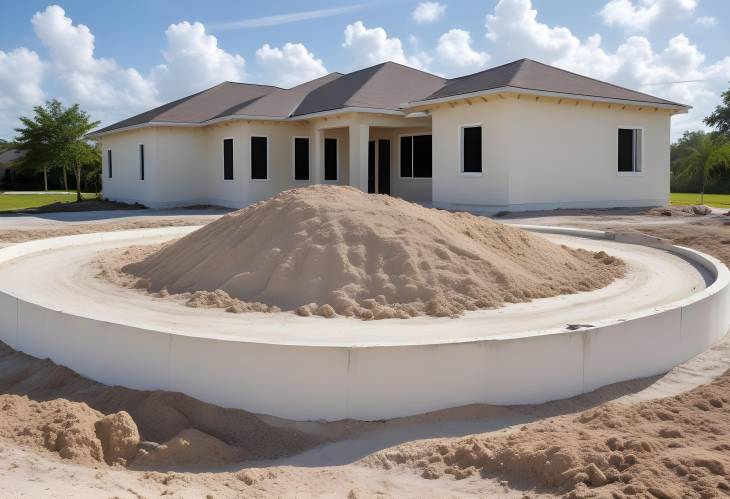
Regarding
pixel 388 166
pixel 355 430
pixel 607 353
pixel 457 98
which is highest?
pixel 457 98

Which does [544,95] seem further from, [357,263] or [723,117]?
[723,117]

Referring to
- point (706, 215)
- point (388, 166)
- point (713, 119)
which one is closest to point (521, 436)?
point (706, 215)

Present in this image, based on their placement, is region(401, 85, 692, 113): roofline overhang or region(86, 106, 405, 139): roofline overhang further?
region(86, 106, 405, 139): roofline overhang

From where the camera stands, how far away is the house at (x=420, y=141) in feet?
64.3

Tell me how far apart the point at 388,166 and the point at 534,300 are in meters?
18.6

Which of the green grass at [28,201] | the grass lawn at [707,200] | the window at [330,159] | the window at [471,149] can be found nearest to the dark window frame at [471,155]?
the window at [471,149]

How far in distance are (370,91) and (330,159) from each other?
326 cm

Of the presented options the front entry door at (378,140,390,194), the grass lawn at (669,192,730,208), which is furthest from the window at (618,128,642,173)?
the front entry door at (378,140,390,194)

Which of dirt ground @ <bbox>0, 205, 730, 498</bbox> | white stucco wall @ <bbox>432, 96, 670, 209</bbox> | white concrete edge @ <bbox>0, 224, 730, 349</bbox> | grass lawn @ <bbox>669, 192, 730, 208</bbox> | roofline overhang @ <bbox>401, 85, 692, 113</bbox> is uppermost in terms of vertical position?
roofline overhang @ <bbox>401, 85, 692, 113</bbox>

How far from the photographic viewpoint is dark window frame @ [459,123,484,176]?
784 inches

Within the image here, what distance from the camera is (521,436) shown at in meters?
4.56

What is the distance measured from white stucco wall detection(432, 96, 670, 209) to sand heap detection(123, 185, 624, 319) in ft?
33.5

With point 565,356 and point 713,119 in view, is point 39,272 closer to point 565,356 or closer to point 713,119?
point 565,356

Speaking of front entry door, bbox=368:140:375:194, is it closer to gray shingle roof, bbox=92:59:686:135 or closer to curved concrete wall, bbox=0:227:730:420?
gray shingle roof, bbox=92:59:686:135
